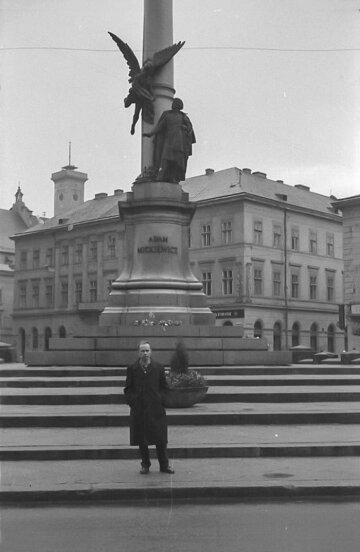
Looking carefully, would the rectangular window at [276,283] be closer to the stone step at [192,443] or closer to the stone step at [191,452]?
the stone step at [192,443]

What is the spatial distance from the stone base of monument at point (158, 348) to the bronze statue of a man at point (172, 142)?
460 cm

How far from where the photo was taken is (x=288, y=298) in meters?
67.5

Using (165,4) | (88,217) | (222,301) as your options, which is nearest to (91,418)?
(165,4)

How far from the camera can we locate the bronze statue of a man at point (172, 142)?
21.4 meters

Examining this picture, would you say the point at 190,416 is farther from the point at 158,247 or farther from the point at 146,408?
the point at 158,247

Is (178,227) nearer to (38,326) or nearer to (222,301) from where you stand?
(222,301)

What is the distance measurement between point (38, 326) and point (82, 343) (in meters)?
63.1

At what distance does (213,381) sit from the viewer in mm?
16375

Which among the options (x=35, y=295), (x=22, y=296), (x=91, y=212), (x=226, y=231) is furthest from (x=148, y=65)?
(x=22, y=296)

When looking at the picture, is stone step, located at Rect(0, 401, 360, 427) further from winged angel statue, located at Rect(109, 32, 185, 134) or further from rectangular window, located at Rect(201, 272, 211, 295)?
rectangular window, located at Rect(201, 272, 211, 295)

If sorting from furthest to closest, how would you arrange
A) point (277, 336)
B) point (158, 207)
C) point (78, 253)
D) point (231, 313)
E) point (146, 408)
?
point (78, 253)
point (277, 336)
point (231, 313)
point (158, 207)
point (146, 408)

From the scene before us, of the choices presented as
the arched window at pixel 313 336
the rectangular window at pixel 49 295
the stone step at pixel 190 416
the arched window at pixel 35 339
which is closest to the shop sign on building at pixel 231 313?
the arched window at pixel 313 336

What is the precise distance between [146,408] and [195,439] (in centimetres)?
217

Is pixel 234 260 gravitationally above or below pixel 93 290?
above
